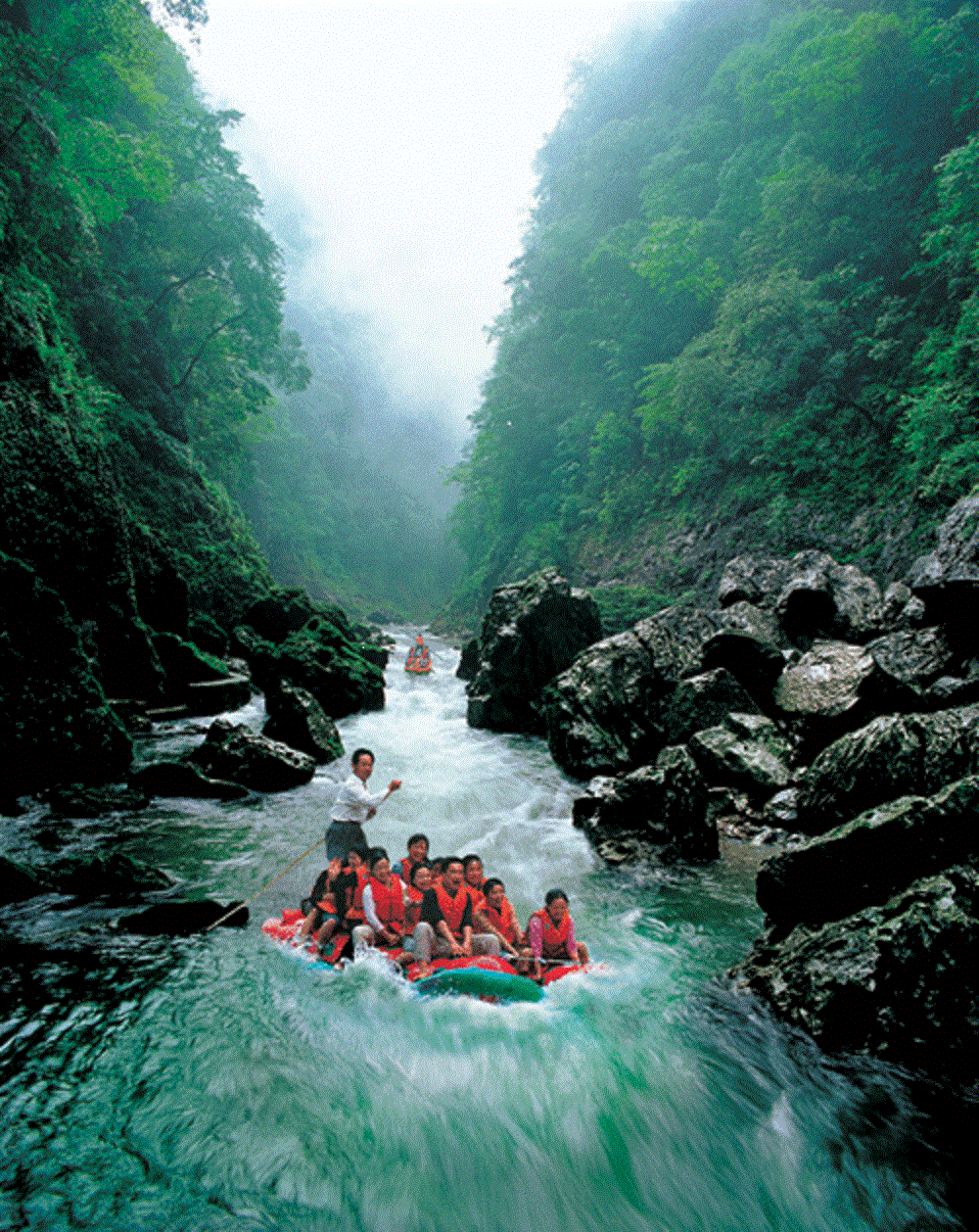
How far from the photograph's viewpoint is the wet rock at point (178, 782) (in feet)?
26.5

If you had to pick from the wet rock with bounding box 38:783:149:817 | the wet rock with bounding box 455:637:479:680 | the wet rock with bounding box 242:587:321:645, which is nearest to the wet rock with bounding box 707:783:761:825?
the wet rock with bounding box 38:783:149:817

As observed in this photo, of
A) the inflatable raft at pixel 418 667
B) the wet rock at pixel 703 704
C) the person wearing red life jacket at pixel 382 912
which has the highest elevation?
the inflatable raft at pixel 418 667

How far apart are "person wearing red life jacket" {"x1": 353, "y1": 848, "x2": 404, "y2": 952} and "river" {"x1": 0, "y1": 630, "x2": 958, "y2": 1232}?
25 centimetres

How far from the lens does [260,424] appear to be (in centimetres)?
3058

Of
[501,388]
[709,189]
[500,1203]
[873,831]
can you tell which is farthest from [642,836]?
[501,388]

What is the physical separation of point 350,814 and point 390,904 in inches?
40.6

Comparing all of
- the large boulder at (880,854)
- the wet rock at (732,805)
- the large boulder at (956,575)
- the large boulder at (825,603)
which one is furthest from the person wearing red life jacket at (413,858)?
the large boulder at (825,603)

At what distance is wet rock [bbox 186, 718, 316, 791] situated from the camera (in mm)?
8930

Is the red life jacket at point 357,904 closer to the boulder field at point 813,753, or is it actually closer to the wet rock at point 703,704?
the boulder field at point 813,753

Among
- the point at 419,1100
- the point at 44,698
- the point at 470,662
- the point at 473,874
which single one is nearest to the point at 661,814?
the point at 473,874

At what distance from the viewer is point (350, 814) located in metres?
5.78

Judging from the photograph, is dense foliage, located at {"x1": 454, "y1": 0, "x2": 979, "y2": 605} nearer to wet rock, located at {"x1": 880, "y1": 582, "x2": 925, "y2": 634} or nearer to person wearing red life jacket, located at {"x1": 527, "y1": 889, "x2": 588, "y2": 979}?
wet rock, located at {"x1": 880, "y1": 582, "x2": 925, "y2": 634}

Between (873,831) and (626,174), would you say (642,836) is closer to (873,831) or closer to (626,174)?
(873,831)

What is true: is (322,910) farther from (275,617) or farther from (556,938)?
(275,617)
